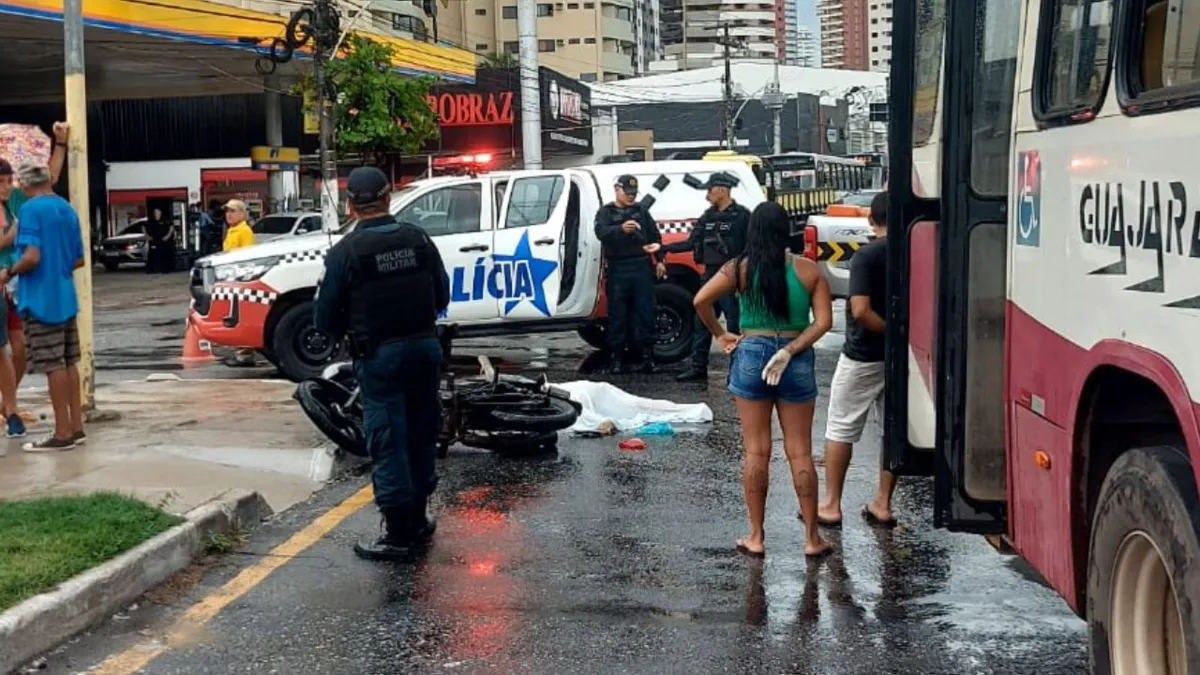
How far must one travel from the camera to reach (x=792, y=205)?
3431 centimetres

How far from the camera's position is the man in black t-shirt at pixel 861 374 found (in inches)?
277

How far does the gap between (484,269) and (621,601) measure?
814cm

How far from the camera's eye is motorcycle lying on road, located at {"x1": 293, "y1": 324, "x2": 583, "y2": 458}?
29.7 ft

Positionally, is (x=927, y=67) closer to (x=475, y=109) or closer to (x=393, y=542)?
(x=393, y=542)

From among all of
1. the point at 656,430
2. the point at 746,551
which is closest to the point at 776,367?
the point at 746,551

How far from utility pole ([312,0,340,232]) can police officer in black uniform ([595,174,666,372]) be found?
10866 millimetres

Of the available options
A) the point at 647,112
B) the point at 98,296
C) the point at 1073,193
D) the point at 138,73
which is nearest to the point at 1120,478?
the point at 1073,193

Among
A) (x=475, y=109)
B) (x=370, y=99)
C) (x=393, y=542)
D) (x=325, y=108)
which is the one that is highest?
(x=475, y=109)

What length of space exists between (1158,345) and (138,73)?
35435 millimetres

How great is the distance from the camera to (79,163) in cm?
1019

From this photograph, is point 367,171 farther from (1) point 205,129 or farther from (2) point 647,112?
(2) point 647,112

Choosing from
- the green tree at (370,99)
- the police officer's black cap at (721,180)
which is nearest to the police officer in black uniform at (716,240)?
the police officer's black cap at (721,180)

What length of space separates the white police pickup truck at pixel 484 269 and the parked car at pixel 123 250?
87.7 feet

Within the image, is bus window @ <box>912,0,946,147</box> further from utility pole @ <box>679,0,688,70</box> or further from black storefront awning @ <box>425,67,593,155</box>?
utility pole @ <box>679,0,688,70</box>
